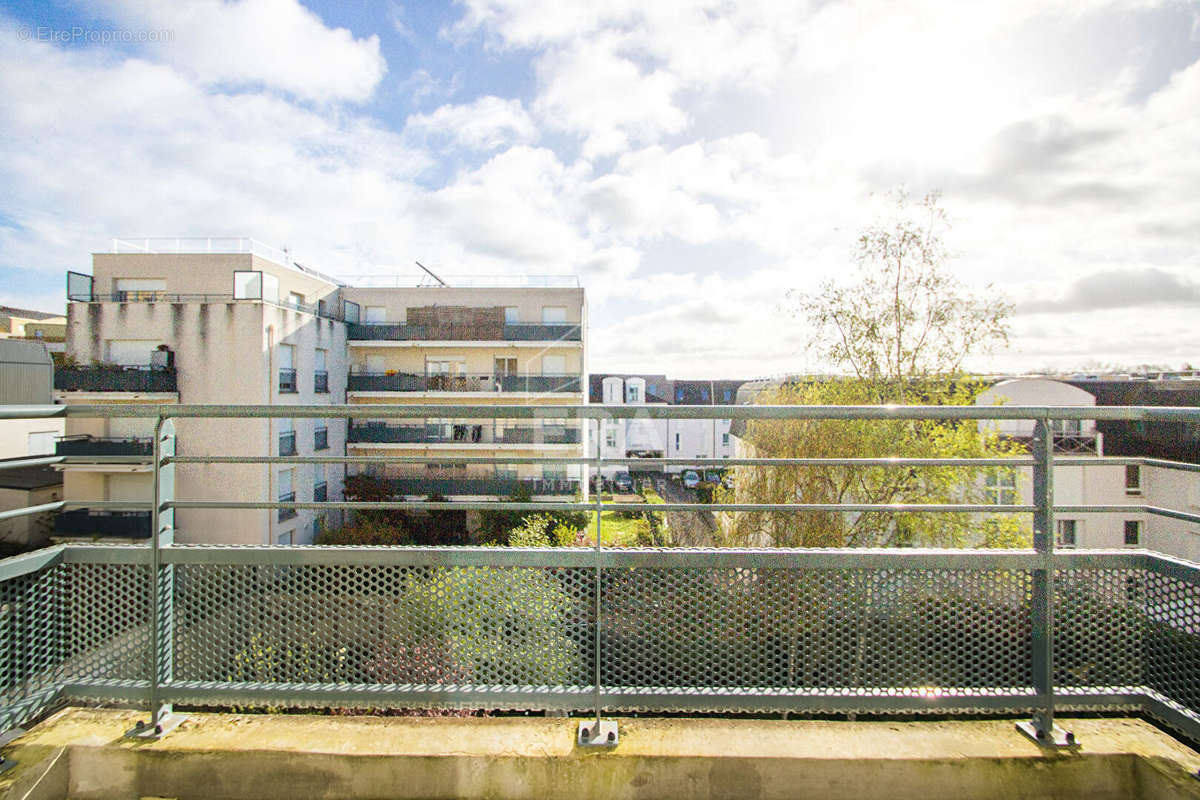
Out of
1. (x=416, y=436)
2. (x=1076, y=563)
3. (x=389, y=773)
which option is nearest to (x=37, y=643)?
(x=389, y=773)

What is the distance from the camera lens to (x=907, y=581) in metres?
2.20

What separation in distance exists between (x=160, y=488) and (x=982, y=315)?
16.2m

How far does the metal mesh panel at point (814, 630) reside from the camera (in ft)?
7.30

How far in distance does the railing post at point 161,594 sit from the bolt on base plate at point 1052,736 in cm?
306

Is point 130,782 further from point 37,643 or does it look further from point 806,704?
point 806,704

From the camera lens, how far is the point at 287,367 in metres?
23.4

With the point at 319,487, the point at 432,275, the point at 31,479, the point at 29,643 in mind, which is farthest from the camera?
the point at 432,275

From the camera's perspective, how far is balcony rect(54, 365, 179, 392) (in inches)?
831

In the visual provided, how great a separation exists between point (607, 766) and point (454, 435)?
990 inches

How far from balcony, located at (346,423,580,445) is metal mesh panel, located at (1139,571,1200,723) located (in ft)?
80.3

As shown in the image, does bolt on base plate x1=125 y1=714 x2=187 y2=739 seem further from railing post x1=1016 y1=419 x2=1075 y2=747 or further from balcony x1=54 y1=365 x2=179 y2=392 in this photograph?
balcony x1=54 y1=365 x2=179 y2=392

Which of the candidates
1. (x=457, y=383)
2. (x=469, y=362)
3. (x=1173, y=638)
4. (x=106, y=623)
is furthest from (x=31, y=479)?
(x=1173, y=638)

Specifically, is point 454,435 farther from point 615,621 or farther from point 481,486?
point 615,621

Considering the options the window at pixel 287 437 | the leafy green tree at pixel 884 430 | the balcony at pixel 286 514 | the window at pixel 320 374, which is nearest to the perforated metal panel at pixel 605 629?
the leafy green tree at pixel 884 430
